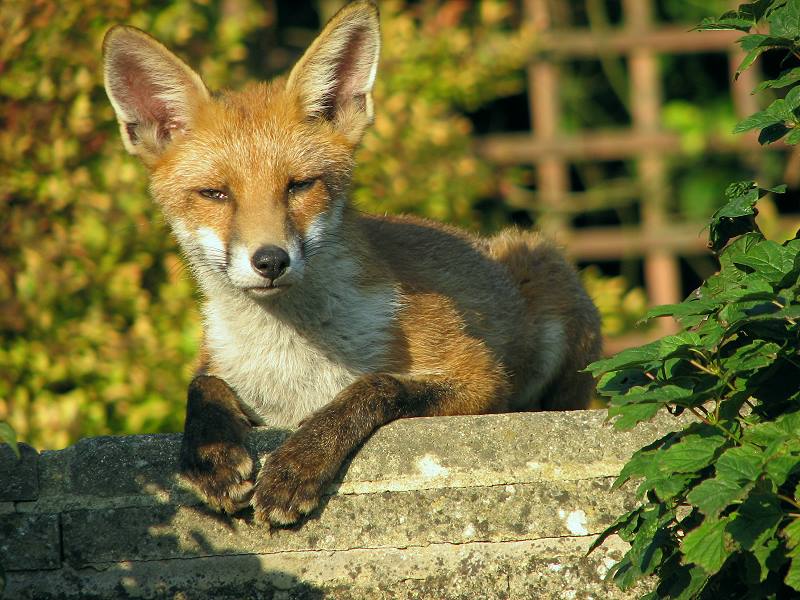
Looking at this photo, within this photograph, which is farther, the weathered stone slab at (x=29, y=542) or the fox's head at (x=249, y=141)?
the fox's head at (x=249, y=141)

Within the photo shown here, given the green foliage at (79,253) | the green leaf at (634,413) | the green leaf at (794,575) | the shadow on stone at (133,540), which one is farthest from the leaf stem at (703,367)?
the green foliage at (79,253)

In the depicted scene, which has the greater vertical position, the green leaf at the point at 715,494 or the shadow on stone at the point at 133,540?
the green leaf at the point at 715,494

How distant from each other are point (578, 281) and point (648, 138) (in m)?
3.30

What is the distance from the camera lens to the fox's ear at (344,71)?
395 cm

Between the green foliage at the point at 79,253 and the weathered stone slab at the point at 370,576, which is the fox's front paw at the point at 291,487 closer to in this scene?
the weathered stone slab at the point at 370,576

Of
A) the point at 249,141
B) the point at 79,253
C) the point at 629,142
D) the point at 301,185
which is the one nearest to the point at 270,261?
the point at 301,185

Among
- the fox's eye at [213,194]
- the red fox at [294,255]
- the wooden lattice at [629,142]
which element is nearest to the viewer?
the red fox at [294,255]

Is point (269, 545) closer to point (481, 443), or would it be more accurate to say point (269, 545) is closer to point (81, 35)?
point (481, 443)

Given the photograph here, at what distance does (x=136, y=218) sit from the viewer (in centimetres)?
559

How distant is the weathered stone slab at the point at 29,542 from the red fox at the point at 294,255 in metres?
0.56

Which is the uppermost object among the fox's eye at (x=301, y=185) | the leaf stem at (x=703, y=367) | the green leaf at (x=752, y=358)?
the fox's eye at (x=301, y=185)

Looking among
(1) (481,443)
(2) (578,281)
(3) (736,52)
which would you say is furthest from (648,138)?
(1) (481,443)

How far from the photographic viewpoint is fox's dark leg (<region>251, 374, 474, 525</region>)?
3107mm

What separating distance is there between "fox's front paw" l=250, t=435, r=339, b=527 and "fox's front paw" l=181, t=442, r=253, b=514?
0.05 meters
